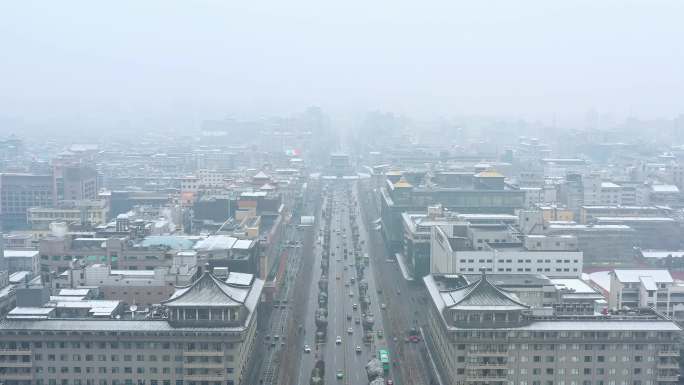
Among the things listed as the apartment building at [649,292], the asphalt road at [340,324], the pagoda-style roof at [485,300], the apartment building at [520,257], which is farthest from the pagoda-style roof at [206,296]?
the apartment building at [649,292]

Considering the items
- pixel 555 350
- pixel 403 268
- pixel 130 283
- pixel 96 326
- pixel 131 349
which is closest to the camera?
pixel 555 350

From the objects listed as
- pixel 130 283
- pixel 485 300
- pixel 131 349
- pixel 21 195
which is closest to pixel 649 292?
pixel 485 300

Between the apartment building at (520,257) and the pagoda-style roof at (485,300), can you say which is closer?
the pagoda-style roof at (485,300)

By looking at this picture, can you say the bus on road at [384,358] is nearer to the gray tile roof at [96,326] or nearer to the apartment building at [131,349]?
the apartment building at [131,349]

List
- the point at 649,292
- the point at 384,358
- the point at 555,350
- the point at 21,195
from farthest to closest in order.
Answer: the point at 21,195, the point at 649,292, the point at 384,358, the point at 555,350

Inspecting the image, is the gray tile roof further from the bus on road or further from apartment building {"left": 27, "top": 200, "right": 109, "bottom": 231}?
apartment building {"left": 27, "top": 200, "right": 109, "bottom": 231}

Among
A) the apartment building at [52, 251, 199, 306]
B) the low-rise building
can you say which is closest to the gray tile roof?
the apartment building at [52, 251, 199, 306]

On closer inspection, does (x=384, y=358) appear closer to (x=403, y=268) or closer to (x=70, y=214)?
(x=403, y=268)
